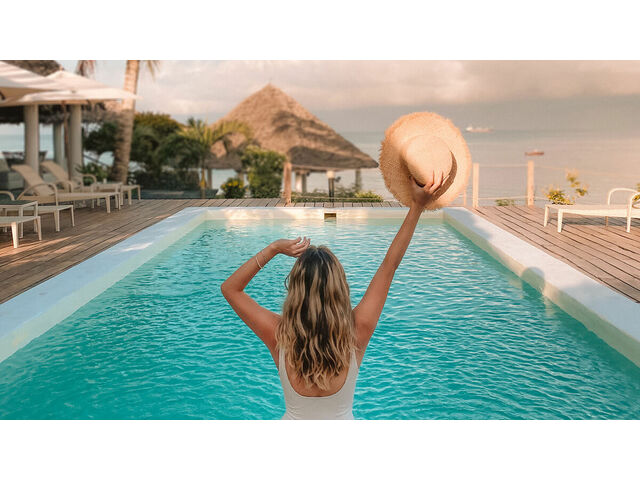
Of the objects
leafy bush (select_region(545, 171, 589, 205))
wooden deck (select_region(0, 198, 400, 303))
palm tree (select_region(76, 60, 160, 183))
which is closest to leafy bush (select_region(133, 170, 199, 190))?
palm tree (select_region(76, 60, 160, 183))

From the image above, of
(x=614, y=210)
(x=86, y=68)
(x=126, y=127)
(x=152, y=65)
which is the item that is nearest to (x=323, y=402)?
(x=614, y=210)

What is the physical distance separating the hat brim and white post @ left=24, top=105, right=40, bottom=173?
436 inches

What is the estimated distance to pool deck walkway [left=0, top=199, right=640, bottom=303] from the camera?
5836 millimetres

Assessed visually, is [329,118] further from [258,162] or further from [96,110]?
[258,162]

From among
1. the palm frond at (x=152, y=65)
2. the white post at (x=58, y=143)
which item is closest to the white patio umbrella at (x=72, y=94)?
the palm frond at (x=152, y=65)

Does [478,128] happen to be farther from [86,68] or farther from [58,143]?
[58,143]

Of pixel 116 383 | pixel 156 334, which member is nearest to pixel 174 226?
pixel 156 334

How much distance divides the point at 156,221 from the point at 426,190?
8237mm

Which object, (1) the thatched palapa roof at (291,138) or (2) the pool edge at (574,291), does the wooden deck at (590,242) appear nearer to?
(2) the pool edge at (574,291)

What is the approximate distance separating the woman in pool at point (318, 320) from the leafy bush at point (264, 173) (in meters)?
11.5

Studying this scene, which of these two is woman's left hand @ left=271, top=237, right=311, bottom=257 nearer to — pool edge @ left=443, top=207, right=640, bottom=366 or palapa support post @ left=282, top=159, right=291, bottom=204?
pool edge @ left=443, top=207, right=640, bottom=366
